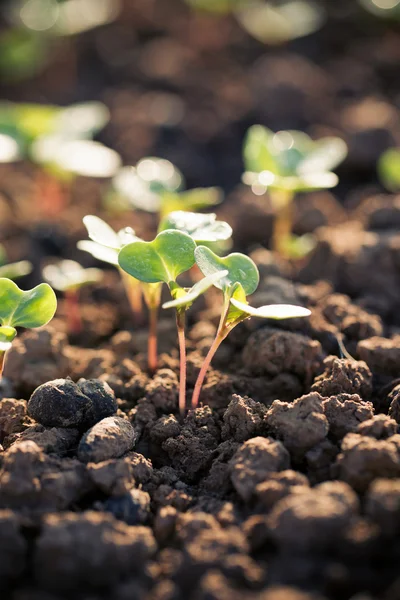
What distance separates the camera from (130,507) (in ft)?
4.58

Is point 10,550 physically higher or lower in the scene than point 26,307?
lower

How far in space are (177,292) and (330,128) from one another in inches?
93.9

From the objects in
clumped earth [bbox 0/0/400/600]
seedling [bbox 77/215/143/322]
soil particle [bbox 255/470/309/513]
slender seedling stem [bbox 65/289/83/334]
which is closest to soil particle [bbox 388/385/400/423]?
clumped earth [bbox 0/0/400/600]

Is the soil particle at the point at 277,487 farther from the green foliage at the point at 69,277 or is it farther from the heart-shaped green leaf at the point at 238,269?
the green foliage at the point at 69,277

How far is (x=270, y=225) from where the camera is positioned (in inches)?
111

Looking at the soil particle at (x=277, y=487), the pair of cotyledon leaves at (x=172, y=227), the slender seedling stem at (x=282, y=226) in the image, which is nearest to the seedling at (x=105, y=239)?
the pair of cotyledon leaves at (x=172, y=227)

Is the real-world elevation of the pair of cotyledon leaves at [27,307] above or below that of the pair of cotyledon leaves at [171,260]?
below

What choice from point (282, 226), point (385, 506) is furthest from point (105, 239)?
point (282, 226)

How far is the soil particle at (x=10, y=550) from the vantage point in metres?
1.22

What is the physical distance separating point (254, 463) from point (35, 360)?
88 centimetres

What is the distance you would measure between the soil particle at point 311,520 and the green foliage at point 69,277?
1.05 meters

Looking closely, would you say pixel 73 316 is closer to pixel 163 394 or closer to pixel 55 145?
pixel 163 394

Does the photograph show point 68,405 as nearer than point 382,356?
Yes

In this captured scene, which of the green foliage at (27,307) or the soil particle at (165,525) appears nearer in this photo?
the soil particle at (165,525)
